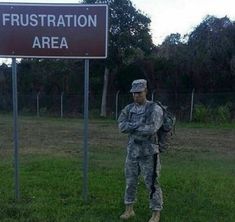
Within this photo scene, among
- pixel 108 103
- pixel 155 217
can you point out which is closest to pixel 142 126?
pixel 155 217

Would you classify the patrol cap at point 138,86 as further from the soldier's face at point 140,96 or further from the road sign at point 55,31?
the road sign at point 55,31

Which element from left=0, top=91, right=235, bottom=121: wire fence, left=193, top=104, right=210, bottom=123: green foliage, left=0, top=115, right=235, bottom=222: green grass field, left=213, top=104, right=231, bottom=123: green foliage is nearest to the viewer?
left=0, top=115, right=235, bottom=222: green grass field

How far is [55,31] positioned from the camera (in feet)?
25.4

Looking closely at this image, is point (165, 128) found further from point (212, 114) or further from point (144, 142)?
point (212, 114)

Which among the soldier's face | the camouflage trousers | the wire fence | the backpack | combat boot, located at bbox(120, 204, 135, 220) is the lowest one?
the wire fence

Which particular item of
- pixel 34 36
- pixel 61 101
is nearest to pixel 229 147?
pixel 34 36

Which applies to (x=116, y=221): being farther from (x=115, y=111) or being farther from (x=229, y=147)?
(x=115, y=111)

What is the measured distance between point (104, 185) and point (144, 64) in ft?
90.9

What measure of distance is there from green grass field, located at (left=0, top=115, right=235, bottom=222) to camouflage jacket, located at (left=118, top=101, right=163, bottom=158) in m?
0.93

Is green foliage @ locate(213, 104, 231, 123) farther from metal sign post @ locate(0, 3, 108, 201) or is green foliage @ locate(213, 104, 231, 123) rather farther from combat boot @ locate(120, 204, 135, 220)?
combat boot @ locate(120, 204, 135, 220)

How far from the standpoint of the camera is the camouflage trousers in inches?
267

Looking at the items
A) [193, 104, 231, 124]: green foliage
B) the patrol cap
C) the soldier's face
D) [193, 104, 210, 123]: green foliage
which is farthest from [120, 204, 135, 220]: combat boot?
[193, 104, 210, 123]: green foliage

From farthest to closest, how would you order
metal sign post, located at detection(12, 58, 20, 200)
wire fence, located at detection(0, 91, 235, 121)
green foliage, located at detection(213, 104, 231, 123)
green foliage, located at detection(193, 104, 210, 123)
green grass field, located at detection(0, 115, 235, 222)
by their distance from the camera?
wire fence, located at detection(0, 91, 235, 121), green foliage, located at detection(193, 104, 210, 123), green foliage, located at detection(213, 104, 231, 123), metal sign post, located at detection(12, 58, 20, 200), green grass field, located at detection(0, 115, 235, 222)

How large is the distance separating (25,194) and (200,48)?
88.5 ft
